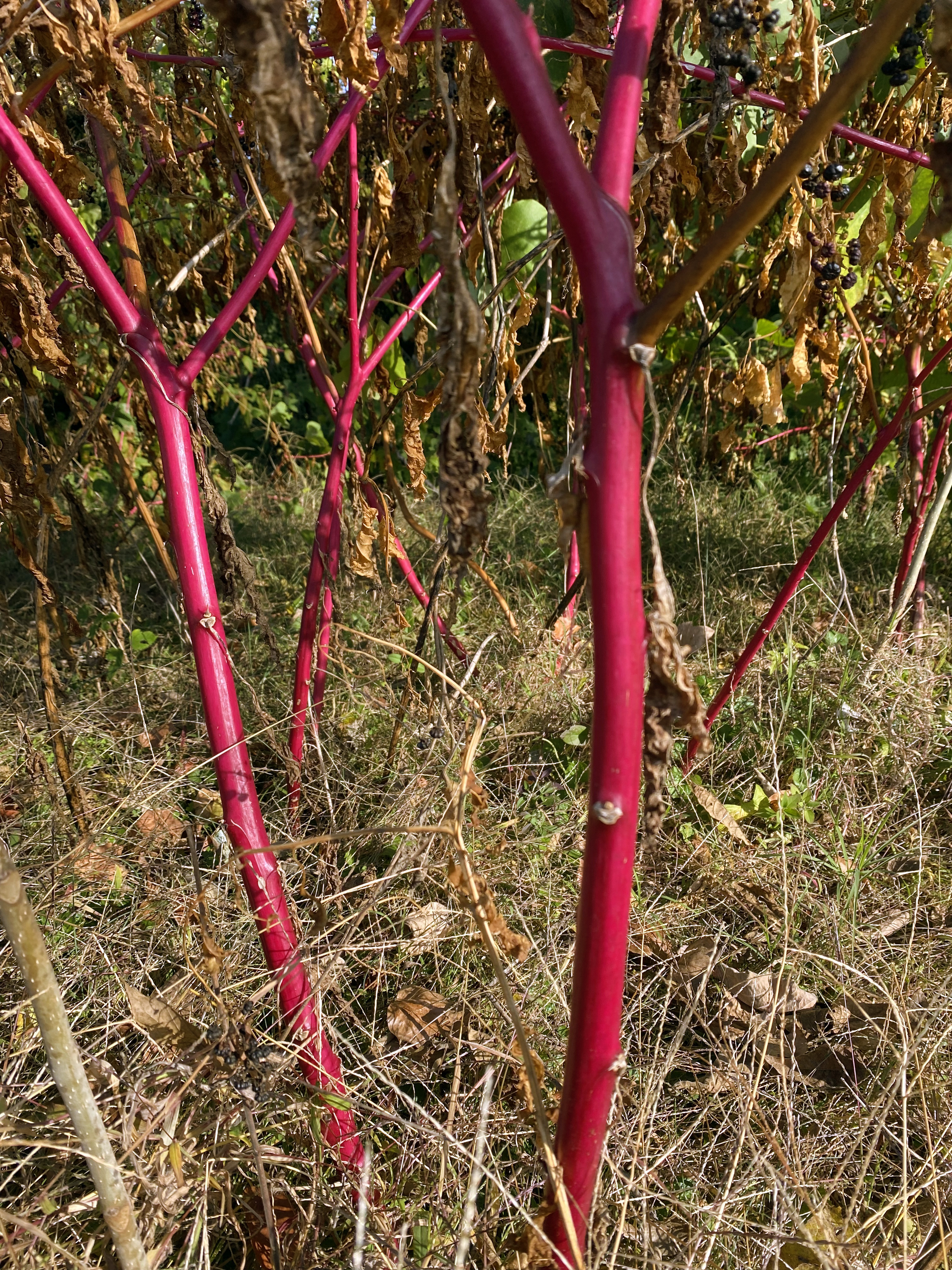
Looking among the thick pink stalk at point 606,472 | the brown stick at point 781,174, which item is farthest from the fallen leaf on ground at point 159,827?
the brown stick at point 781,174

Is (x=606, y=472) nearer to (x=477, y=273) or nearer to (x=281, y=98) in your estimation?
(x=281, y=98)

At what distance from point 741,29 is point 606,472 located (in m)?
0.91

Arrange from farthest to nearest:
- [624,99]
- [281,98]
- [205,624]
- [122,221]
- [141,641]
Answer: [141,641] → [122,221] → [205,624] → [624,99] → [281,98]

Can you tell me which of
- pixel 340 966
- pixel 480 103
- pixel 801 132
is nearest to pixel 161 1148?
pixel 340 966

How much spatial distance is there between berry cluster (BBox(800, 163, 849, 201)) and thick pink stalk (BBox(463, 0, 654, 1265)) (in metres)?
1.08

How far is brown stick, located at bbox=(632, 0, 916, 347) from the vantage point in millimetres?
490

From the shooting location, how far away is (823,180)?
1.61 metres

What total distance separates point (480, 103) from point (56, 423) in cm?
360

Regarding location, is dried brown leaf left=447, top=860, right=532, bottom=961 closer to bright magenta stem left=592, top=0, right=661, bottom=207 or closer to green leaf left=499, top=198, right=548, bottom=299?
bright magenta stem left=592, top=0, right=661, bottom=207

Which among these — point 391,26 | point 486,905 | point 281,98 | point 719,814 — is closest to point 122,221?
point 391,26

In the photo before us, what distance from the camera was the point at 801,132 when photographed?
54 centimetres

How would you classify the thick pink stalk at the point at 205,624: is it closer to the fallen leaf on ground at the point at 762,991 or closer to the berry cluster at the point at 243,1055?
the berry cluster at the point at 243,1055

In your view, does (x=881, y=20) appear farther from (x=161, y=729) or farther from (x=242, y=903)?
(x=161, y=729)

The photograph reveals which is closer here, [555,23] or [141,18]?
[141,18]
